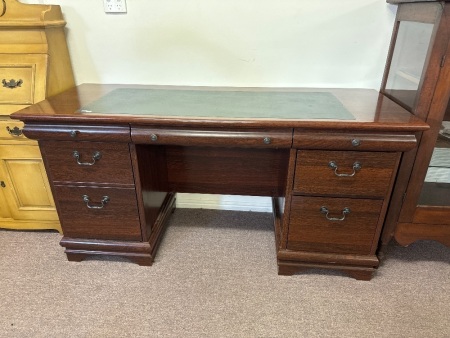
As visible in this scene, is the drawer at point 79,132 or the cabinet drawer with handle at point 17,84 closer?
the drawer at point 79,132

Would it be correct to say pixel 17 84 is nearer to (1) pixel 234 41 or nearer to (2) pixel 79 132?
(2) pixel 79 132

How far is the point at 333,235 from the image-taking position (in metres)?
1.41

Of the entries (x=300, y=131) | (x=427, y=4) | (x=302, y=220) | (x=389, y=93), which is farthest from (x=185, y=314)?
(x=427, y=4)

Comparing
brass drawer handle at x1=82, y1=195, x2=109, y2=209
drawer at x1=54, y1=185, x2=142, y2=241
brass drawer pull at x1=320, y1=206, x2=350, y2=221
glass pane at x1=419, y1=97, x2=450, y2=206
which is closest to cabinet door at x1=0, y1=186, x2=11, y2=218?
drawer at x1=54, y1=185, x2=142, y2=241

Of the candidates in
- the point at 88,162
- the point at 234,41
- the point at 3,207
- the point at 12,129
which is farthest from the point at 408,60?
the point at 3,207

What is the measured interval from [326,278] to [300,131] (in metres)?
0.74

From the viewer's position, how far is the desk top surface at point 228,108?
1203 mm

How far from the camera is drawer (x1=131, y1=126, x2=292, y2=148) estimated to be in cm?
123

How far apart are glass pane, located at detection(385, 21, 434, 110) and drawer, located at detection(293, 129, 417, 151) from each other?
22cm

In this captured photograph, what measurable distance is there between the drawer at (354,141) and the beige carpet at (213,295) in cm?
66

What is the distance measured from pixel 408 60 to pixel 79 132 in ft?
4.70

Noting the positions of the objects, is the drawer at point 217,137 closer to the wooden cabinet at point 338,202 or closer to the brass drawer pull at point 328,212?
the wooden cabinet at point 338,202

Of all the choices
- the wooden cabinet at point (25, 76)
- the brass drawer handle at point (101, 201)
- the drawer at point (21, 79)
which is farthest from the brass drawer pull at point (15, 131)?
the brass drawer handle at point (101, 201)

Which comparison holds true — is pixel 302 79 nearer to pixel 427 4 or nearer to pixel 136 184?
pixel 427 4
